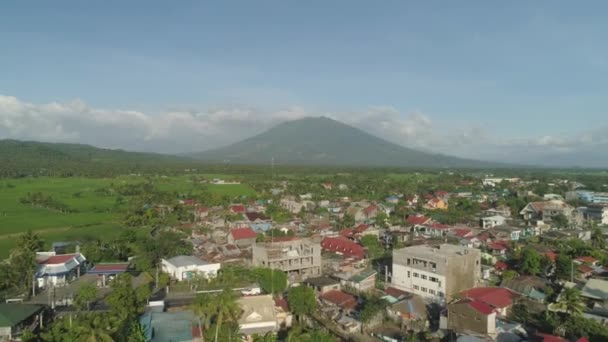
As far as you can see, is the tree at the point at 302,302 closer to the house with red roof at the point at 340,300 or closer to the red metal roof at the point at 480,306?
the house with red roof at the point at 340,300

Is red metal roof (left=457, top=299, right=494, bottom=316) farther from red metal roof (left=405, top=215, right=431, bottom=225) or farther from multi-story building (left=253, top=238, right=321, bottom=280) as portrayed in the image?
red metal roof (left=405, top=215, right=431, bottom=225)

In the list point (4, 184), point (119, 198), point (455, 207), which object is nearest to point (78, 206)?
point (119, 198)

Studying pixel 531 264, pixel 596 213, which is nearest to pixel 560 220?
pixel 596 213

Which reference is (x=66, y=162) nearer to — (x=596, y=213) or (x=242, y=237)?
(x=242, y=237)

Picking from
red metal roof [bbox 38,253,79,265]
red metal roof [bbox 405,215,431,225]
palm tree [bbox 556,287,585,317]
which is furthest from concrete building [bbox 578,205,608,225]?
red metal roof [bbox 38,253,79,265]

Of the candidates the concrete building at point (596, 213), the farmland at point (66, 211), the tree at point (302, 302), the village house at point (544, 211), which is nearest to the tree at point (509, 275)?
the tree at point (302, 302)
